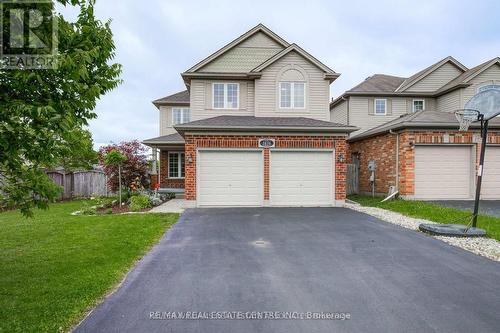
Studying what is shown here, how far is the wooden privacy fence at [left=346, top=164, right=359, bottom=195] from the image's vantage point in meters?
18.2

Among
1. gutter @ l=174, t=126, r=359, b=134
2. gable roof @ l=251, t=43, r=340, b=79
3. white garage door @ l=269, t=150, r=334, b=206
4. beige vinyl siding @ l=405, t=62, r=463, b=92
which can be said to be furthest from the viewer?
beige vinyl siding @ l=405, t=62, r=463, b=92

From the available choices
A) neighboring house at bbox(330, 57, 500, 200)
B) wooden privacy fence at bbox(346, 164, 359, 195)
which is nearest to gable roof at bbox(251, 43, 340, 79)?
neighboring house at bbox(330, 57, 500, 200)

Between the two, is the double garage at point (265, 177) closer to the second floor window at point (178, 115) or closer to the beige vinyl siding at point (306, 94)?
the beige vinyl siding at point (306, 94)

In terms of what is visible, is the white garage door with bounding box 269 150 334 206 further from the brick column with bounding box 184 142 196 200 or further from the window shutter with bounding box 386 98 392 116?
the window shutter with bounding box 386 98 392 116

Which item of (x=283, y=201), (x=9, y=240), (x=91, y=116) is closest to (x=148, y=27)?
(x=283, y=201)

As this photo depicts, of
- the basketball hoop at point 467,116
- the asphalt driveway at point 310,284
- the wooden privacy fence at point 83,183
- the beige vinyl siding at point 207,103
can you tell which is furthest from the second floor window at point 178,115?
the basketball hoop at point 467,116

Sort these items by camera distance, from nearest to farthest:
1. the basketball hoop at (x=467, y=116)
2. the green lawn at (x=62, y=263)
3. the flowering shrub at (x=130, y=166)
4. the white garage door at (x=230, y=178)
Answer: the green lawn at (x=62, y=263) → the basketball hoop at (x=467, y=116) → the white garage door at (x=230, y=178) → the flowering shrub at (x=130, y=166)

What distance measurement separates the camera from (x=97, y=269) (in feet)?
16.5

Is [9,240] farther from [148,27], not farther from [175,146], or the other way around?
[148,27]

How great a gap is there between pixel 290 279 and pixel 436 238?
4767 mm

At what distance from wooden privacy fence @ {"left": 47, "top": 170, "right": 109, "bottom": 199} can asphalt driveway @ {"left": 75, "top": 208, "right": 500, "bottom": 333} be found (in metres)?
13.3

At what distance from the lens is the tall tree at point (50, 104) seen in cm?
343

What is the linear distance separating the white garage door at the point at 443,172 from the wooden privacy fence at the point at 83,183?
1802cm

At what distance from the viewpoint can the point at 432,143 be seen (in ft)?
44.8
